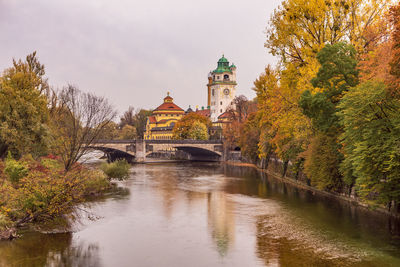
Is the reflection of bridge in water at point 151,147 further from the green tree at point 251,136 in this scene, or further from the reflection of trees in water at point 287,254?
the reflection of trees in water at point 287,254

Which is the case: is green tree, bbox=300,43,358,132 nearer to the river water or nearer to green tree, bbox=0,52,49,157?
the river water

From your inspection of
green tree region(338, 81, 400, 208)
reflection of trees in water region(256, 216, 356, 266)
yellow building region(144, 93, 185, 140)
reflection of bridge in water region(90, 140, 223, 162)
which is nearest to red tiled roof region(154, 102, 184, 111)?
yellow building region(144, 93, 185, 140)

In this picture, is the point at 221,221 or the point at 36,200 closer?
the point at 36,200

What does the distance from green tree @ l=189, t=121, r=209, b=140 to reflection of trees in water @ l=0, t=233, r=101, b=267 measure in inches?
2476

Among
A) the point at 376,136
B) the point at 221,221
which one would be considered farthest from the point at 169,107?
the point at 376,136

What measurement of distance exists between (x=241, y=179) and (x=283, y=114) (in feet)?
49.6

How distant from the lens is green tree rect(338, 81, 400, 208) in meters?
18.7

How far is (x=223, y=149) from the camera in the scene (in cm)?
7475

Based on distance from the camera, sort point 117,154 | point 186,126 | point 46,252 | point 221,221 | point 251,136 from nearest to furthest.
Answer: point 46,252
point 221,221
point 251,136
point 117,154
point 186,126

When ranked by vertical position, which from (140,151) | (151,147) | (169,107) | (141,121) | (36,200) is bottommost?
(36,200)

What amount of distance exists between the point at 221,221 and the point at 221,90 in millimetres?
100225

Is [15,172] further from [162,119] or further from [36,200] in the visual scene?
[162,119]

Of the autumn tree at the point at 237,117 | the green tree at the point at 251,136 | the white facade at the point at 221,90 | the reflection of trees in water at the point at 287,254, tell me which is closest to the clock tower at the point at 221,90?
the white facade at the point at 221,90

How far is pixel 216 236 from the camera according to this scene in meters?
19.8
